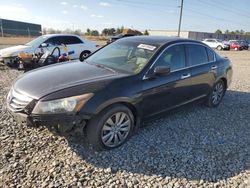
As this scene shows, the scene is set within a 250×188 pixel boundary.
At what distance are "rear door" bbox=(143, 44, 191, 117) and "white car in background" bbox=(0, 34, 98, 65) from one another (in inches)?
252

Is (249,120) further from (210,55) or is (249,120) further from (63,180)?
(63,180)

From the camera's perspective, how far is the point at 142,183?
2.85 m

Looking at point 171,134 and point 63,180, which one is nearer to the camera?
point 63,180

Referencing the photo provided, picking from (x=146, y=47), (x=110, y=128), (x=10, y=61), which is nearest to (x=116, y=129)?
(x=110, y=128)

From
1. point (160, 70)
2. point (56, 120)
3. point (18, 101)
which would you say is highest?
point (160, 70)

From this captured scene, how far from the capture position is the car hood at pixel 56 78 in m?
3.18

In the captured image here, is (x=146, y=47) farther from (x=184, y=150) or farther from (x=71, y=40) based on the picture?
(x=71, y=40)

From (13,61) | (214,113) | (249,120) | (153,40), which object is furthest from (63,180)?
(13,61)

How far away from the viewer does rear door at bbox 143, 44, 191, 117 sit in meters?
3.74

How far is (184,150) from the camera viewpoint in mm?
3594

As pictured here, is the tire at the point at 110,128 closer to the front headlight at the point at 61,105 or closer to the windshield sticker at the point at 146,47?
the front headlight at the point at 61,105

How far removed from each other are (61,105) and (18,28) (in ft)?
177

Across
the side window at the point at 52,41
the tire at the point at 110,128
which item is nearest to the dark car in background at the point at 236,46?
the side window at the point at 52,41

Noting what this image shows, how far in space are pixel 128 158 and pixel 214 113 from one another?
8.97 feet
